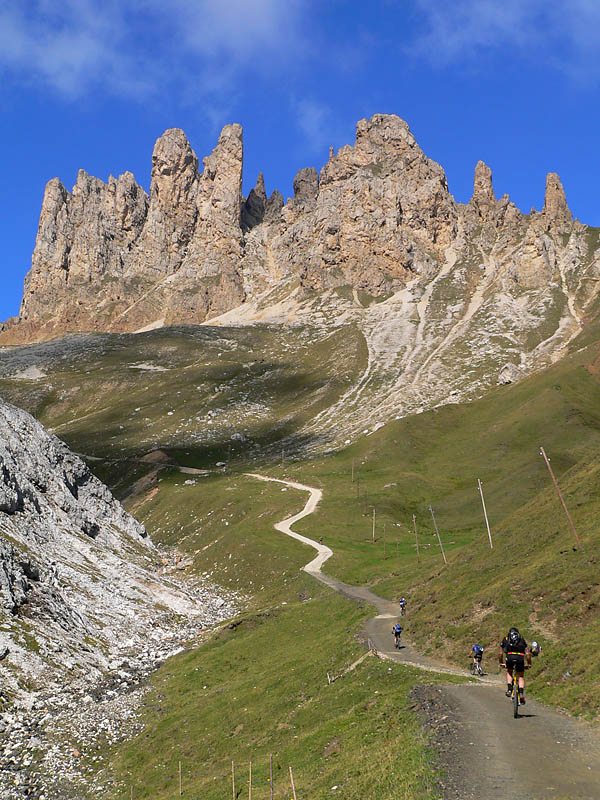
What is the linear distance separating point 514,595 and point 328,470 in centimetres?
10465

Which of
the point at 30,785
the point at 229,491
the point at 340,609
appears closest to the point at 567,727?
the point at 30,785

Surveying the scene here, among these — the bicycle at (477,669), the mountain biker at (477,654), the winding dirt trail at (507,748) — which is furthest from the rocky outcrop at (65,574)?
the winding dirt trail at (507,748)

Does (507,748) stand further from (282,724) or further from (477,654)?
(282,724)

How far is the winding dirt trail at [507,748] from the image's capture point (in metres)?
16.5

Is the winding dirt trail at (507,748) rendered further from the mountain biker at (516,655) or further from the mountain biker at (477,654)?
the mountain biker at (516,655)

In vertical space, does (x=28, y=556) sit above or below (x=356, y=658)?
above

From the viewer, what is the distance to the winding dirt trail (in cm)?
1645

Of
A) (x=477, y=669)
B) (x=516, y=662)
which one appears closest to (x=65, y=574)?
(x=477, y=669)

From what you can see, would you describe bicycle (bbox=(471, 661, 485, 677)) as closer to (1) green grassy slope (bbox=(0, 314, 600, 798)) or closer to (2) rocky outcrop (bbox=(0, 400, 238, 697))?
(1) green grassy slope (bbox=(0, 314, 600, 798))

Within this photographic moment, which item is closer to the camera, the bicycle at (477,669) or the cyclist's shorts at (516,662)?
the cyclist's shorts at (516,662)

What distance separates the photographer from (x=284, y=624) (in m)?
53.6

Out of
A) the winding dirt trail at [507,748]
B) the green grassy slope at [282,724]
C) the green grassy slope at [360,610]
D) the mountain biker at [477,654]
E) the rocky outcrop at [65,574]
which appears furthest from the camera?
the rocky outcrop at [65,574]

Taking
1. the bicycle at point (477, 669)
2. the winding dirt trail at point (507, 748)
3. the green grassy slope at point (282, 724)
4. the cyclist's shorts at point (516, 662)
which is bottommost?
the green grassy slope at point (282, 724)

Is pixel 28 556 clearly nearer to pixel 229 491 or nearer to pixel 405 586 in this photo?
pixel 405 586
